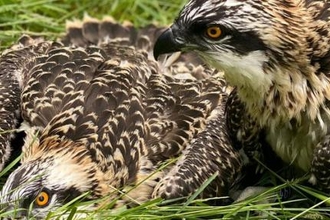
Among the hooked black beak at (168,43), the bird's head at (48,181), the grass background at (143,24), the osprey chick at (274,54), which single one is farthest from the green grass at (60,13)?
the osprey chick at (274,54)

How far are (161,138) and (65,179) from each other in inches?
29.6

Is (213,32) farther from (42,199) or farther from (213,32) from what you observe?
(42,199)

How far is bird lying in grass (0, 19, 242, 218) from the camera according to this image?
19.1ft

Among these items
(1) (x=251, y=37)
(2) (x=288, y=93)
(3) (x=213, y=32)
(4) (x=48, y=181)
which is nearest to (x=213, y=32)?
(3) (x=213, y=32)

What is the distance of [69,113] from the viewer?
20.1 ft

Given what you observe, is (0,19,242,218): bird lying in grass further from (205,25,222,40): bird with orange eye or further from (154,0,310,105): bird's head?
(205,25,222,40): bird with orange eye

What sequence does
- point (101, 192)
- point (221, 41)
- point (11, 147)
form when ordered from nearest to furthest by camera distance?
1. point (221, 41)
2. point (101, 192)
3. point (11, 147)

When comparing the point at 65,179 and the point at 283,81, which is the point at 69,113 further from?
the point at 283,81

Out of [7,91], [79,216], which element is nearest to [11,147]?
[7,91]

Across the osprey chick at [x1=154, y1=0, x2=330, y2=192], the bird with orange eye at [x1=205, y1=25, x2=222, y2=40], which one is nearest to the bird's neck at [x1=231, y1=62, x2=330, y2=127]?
the osprey chick at [x1=154, y1=0, x2=330, y2=192]

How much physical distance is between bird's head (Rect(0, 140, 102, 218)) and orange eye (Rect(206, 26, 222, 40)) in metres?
1.09

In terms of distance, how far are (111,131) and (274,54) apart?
1199 millimetres

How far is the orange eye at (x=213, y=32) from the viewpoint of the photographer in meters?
5.45

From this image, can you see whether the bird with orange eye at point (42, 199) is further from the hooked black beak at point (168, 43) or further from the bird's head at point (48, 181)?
the hooked black beak at point (168, 43)
